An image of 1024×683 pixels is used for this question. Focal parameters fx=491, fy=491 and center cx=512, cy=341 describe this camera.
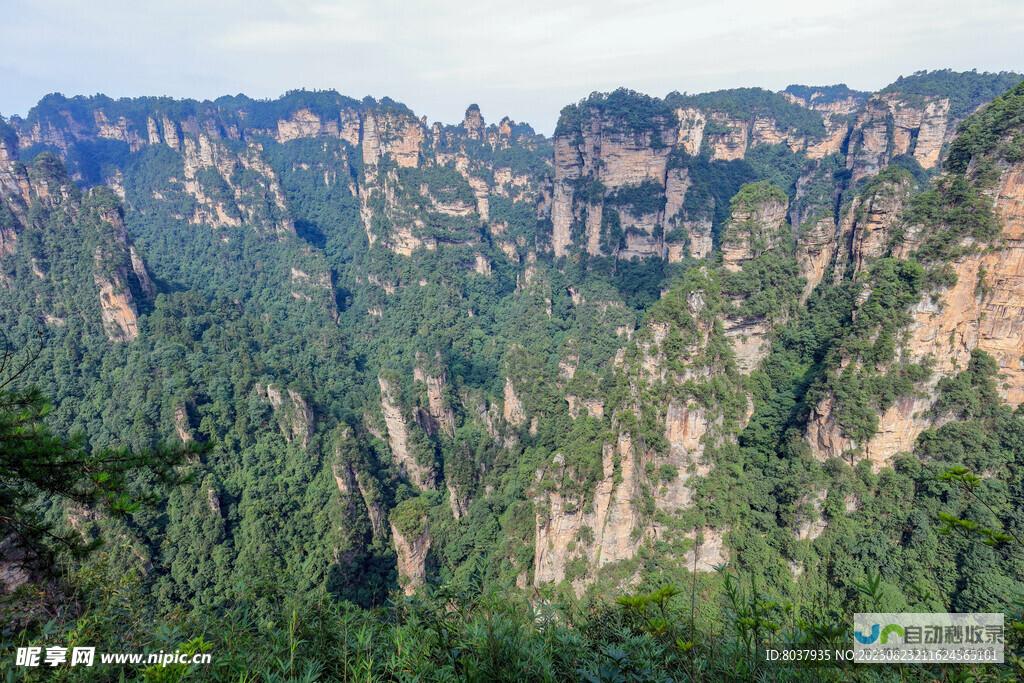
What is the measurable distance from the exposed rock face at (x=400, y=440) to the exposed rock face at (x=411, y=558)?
865 cm

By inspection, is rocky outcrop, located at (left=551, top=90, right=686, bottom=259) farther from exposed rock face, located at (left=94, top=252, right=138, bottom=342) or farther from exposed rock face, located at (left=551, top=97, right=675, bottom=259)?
exposed rock face, located at (left=94, top=252, right=138, bottom=342)

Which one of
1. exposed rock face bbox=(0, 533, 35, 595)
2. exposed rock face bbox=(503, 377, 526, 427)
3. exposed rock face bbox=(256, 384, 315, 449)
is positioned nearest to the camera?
exposed rock face bbox=(0, 533, 35, 595)

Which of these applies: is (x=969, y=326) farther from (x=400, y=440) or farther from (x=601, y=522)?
(x=400, y=440)

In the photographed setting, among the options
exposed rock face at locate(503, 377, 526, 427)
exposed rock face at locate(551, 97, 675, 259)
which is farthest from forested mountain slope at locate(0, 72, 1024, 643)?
exposed rock face at locate(503, 377, 526, 427)

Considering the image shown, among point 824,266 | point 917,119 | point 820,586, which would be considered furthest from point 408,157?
point 820,586

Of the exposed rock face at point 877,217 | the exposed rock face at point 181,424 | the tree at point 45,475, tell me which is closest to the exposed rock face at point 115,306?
the exposed rock face at point 181,424

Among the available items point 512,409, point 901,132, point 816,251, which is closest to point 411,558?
point 512,409

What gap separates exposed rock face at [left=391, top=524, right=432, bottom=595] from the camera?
24.1 meters

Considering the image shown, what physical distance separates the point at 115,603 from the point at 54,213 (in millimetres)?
48291

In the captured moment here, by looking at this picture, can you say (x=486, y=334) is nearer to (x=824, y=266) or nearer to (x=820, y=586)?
(x=824, y=266)

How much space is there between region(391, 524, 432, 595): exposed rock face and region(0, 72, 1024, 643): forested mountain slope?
0.89ft

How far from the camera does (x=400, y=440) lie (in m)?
34.9

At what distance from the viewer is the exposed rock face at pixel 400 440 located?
1331 inches

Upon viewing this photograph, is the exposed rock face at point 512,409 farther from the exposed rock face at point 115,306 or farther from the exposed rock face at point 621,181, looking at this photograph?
the exposed rock face at point 115,306
